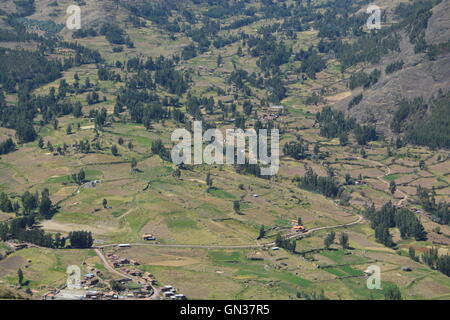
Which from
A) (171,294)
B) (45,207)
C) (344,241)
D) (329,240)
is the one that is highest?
(45,207)

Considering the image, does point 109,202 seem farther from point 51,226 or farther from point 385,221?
point 385,221

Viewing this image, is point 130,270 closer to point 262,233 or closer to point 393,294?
point 262,233

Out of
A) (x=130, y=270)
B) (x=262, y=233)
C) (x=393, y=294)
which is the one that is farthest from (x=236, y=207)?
(x=393, y=294)

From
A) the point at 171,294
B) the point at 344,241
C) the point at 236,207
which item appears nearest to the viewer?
the point at 171,294

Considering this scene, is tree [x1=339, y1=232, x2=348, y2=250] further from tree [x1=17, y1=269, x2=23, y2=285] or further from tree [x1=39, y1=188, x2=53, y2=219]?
tree [x1=17, y1=269, x2=23, y2=285]

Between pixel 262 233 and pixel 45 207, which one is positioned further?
pixel 45 207

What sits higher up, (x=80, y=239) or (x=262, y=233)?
(x=80, y=239)

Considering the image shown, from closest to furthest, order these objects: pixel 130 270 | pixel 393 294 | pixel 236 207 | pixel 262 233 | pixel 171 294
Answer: pixel 171 294
pixel 393 294
pixel 130 270
pixel 262 233
pixel 236 207

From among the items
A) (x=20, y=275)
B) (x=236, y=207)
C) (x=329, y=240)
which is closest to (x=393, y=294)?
(x=329, y=240)

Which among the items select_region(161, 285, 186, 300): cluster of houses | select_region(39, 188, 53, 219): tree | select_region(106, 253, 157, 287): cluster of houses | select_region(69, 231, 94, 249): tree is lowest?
select_region(161, 285, 186, 300): cluster of houses

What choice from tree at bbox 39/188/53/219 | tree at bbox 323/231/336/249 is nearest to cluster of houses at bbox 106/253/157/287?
tree at bbox 39/188/53/219

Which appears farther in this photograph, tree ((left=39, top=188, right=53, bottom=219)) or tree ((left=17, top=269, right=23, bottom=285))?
tree ((left=39, top=188, right=53, bottom=219))

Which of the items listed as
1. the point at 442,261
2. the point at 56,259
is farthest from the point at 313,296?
the point at 56,259
